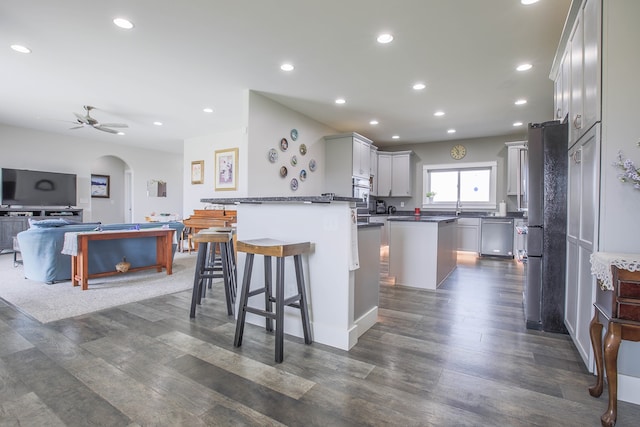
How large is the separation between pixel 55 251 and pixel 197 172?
3.88 meters

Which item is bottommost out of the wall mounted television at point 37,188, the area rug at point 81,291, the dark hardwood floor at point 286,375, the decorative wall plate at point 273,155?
the dark hardwood floor at point 286,375

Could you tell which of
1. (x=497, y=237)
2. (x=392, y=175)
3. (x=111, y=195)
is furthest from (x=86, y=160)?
(x=497, y=237)

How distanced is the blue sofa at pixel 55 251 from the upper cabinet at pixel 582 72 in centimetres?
518

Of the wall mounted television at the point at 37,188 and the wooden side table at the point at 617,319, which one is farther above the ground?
the wall mounted television at the point at 37,188

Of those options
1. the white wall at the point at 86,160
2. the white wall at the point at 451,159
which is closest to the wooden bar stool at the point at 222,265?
the white wall at the point at 451,159

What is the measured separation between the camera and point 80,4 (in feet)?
8.43

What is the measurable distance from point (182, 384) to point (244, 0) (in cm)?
278

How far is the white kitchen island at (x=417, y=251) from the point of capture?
3.97 metres

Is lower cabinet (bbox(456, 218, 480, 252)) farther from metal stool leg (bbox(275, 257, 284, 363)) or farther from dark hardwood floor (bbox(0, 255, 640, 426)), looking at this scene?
metal stool leg (bbox(275, 257, 284, 363))

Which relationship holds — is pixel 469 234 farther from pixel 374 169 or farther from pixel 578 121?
pixel 578 121

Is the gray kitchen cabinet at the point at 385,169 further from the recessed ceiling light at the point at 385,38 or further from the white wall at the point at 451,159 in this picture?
the recessed ceiling light at the point at 385,38

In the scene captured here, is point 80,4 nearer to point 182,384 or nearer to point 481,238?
point 182,384

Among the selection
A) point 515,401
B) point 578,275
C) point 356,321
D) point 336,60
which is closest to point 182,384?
point 356,321

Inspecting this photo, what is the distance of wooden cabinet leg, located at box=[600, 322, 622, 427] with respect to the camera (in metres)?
1.42
